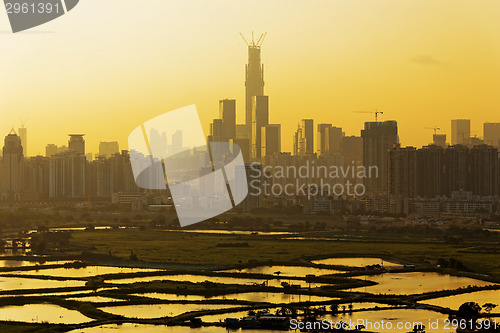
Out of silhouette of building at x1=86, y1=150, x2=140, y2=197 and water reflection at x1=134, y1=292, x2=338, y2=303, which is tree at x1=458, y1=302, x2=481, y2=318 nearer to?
water reflection at x1=134, y1=292, x2=338, y2=303

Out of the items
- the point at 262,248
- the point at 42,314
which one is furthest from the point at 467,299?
the point at 262,248

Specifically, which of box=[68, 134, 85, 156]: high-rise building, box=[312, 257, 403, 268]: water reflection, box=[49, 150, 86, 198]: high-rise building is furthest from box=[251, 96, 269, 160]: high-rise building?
box=[312, 257, 403, 268]: water reflection

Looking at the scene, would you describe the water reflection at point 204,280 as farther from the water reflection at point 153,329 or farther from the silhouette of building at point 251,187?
the silhouette of building at point 251,187

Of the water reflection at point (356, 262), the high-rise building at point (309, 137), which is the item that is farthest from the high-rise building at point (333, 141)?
the water reflection at point (356, 262)

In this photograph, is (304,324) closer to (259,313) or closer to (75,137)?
(259,313)

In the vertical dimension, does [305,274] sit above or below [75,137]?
below

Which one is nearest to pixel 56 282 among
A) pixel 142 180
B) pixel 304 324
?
pixel 304 324
